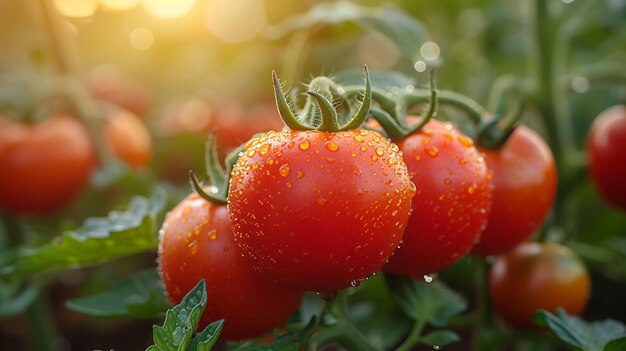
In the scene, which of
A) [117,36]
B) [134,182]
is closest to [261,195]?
[134,182]

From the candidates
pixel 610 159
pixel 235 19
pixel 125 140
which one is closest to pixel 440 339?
pixel 610 159

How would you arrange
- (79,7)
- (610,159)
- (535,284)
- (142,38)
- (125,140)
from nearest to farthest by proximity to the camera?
(535,284) → (610,159) → (125,140) → (79,7) → (142,38)

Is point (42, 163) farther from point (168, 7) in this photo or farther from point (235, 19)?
point (235, 19)

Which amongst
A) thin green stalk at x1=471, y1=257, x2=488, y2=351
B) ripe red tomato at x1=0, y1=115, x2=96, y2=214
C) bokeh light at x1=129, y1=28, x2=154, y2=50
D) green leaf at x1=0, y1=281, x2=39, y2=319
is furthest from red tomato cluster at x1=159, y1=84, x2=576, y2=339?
bokeh light at x1=129, y1=28, x2=154, y2=50

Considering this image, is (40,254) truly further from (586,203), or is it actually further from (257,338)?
(586,203)

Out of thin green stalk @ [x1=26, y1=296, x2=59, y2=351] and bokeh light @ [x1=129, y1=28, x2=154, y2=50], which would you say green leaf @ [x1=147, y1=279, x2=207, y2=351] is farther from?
bokeh light @ [x1=129, y1=28, x2=154, y2=50]

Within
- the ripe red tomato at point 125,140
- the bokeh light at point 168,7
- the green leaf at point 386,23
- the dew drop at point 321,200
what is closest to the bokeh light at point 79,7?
the bokeh light at point 168,7

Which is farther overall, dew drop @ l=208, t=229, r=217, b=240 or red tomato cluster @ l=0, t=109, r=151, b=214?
red tomato cluster @ l=0, t=109, r=151, b=214
